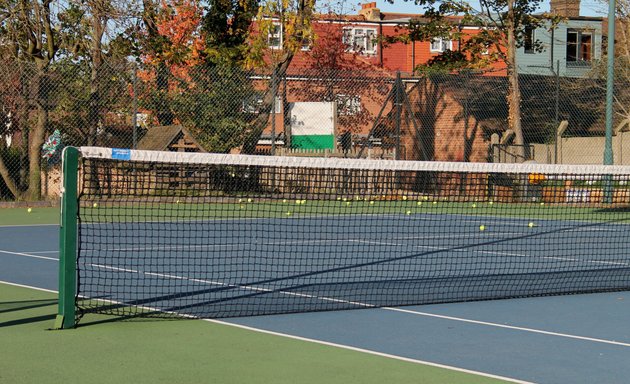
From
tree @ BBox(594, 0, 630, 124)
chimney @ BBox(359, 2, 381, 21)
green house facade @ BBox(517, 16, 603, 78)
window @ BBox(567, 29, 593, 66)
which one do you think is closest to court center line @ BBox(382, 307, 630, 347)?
tree @ BBox(594, 0, 630, 124)

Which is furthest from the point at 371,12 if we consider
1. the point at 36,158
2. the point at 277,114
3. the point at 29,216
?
the point at 29,216

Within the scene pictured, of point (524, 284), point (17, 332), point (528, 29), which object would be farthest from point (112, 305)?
point (528, 29)

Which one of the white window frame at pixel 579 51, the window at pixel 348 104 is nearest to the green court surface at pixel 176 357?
the window at pixel 348 104

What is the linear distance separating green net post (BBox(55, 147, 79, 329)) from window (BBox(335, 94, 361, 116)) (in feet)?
51.0

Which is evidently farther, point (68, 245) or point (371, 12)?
point (371, 12)

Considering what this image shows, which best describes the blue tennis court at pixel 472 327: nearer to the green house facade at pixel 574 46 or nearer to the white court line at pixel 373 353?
the white court line at pixel 373 353

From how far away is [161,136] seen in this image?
20.4 metres

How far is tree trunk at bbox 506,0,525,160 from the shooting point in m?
24.4

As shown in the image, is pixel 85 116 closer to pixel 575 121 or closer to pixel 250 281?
pixel 250 281

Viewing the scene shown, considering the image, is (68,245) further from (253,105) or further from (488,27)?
(488,27)

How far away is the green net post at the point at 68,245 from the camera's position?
678 centimetres

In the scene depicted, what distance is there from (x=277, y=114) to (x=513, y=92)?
19.5 feet

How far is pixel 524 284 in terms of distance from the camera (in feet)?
31.6

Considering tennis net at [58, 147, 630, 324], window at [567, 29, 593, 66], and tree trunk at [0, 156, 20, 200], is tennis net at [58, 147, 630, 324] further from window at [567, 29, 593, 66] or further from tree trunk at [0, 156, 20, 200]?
window at [567, 29, 593, 66]
